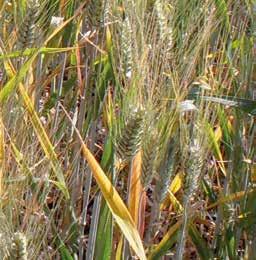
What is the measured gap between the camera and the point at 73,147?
1465mm

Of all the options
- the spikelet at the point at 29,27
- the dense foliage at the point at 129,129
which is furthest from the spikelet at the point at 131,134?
the spikelet at the point at 29,27

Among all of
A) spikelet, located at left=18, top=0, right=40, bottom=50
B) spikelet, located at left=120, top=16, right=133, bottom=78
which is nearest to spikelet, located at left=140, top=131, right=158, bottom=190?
spikelet, located at left=120, top=16, right=133, bottom=78

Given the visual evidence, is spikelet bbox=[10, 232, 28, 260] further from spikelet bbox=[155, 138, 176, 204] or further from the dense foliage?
spikelet bbox=[155, 138, 176, 204]

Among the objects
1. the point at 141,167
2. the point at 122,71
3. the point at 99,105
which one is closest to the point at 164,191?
the point at 141,167

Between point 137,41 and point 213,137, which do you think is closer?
point 137,41

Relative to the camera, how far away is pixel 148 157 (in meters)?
1.03

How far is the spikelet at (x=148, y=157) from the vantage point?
1021 mm

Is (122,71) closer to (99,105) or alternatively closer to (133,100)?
(133,100)

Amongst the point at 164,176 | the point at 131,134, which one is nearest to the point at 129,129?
the point at 131,134

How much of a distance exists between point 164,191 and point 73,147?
40 cm

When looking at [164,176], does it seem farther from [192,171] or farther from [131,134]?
[131,134]

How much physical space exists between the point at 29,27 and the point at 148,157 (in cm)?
27

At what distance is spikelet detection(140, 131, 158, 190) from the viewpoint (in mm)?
1021

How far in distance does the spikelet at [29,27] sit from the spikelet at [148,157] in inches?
9.4
